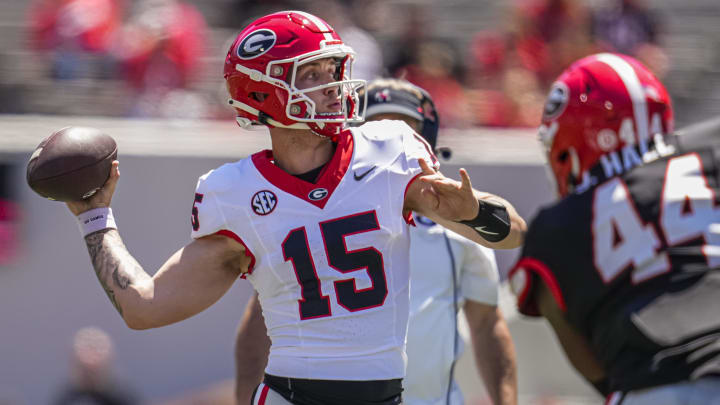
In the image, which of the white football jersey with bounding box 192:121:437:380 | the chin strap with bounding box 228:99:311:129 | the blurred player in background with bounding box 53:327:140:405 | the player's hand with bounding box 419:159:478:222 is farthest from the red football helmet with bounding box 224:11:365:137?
the blurred player in background with bounding box 53:327:140:405

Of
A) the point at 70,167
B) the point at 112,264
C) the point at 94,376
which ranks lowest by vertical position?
the point at 94,376

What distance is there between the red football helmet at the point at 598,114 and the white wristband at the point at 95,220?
1.51m

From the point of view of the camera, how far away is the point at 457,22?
31.7ft

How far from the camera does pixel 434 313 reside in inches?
157

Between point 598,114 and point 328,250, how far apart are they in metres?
1.14

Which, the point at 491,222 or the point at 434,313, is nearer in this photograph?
the point at 491,222

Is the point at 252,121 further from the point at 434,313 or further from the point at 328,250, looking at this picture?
the point at 434,313

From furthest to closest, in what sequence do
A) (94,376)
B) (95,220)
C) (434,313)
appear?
(94,376)
(434,313)
(95,220)

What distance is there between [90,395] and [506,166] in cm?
300

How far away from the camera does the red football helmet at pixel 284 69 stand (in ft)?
10.2

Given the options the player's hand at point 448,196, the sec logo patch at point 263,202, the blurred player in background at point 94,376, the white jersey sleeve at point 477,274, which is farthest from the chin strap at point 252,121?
the blurred player in background at point 94,376

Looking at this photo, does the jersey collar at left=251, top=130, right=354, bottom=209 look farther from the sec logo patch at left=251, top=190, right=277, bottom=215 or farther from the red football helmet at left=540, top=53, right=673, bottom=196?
the red football helmet at left=540, top=53, right=673, bottom=196

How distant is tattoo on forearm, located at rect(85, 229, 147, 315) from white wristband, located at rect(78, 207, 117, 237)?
1 cm

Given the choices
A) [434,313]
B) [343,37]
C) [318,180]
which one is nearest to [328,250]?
[318,180]
